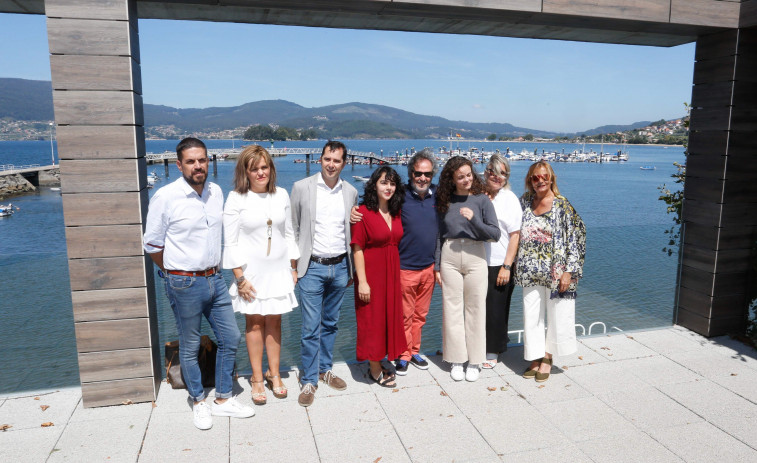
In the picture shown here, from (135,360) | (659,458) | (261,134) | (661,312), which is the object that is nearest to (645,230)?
(661,312)

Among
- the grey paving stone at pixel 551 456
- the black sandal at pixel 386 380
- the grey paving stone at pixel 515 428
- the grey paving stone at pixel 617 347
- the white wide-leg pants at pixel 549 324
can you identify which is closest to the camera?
the grey paving stone at pixel 551 456

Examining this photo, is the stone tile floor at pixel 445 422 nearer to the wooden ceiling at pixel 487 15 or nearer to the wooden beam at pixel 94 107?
the wooden beam at pixel 94 107

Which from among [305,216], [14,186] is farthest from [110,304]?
[14,186]

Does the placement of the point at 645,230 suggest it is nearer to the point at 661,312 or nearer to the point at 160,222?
the point at 661,312

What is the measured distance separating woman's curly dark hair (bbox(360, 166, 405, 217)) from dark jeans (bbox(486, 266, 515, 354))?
877mm

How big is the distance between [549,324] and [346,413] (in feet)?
5.10

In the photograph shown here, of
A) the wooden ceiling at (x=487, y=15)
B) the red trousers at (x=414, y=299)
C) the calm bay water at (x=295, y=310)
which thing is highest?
the wooden ceiling at (x=487, y=15)

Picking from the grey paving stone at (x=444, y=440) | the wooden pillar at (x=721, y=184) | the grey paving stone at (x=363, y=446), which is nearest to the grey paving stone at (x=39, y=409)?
the grey paving stone at (x=363, y=446)

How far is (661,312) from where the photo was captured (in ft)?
15.5

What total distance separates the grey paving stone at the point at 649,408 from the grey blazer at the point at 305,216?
2.00 metres

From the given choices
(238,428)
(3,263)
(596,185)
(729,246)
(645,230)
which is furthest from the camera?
(596,185)

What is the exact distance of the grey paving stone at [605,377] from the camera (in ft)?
11.2

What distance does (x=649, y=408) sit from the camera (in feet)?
10.3

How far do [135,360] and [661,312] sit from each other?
4401 millimetres
